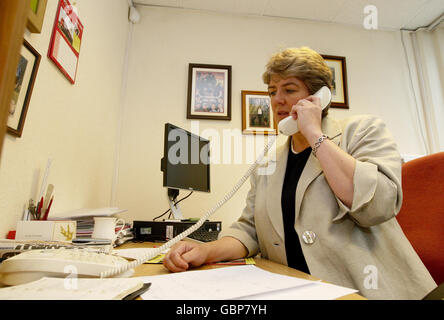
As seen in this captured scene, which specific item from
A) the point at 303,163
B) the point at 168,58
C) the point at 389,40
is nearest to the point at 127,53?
the point at 168,58

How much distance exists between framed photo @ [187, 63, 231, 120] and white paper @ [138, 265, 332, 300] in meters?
1.53

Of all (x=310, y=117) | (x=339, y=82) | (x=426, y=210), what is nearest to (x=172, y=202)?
(x=310, y=117)

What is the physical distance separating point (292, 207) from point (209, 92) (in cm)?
137

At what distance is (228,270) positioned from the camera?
606 millimetres

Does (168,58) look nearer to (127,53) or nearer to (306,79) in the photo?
(127,53)

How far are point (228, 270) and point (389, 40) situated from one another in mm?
2691

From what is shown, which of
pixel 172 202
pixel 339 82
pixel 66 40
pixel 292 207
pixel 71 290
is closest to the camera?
pixel 71 290

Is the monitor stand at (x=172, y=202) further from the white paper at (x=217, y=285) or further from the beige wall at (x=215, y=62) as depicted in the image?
the white paper at (x=217, y=285)

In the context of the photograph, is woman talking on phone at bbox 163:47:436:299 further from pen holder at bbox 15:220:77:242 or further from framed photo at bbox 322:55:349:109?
framed photo at bbox 322:55:349:109

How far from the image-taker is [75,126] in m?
1.27

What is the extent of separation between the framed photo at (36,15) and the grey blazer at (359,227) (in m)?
0.97

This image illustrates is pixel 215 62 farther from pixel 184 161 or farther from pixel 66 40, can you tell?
pixel 66 40
